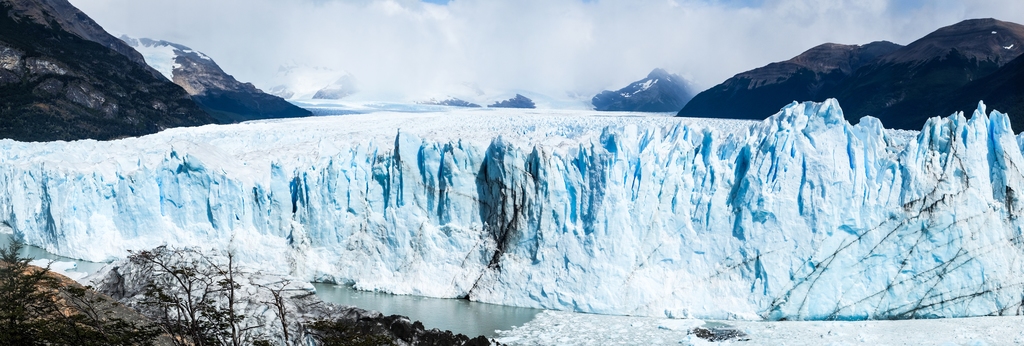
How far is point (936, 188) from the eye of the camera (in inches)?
581

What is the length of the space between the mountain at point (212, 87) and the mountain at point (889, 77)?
35.5 m

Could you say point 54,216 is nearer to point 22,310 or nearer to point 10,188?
point 10,188

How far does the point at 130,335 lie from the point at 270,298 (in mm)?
3626

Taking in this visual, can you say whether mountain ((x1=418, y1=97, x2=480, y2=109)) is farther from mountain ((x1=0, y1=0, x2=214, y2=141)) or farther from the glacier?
the glacier

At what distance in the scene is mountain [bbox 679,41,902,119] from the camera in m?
42.2

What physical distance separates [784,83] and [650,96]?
13927 millimetres

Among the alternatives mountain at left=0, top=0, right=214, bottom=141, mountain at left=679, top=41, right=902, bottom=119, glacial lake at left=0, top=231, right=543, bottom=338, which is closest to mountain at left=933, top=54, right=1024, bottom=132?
mountain at left=679, top=41, right=902, bottom=119

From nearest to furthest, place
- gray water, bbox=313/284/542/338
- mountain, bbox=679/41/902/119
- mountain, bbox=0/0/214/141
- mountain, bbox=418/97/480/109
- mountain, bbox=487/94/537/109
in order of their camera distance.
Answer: gray water, bbox=313/284/542/338
mountain, bbox=679/41/902/119
mountain, bbox=0/0/214/141
mountain, bbox=487/94/537/109
mountain, bbox=418/97/480/109

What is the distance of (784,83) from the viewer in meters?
43.2

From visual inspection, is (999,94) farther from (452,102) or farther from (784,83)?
(452,102)

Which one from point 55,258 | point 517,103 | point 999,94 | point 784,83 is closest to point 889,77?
point 784,83

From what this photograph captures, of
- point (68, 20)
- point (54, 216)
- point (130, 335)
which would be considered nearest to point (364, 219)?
point (54, 216)

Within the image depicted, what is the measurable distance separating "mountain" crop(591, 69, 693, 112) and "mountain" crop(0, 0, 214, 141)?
30688 millimetres

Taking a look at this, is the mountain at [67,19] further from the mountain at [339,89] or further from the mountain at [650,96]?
the mountain at [650,96]
